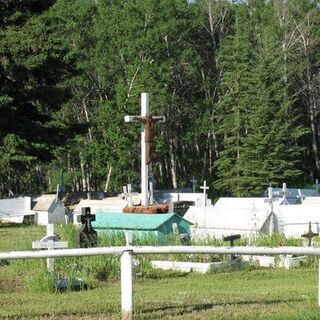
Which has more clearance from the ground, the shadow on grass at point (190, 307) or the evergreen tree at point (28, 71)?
the evergreen tree at point (28, 71)

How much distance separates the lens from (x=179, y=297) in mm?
8672

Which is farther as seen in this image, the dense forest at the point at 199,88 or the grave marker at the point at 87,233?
the dense forest at the point at 199,88

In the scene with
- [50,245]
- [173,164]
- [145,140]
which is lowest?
[50,245]

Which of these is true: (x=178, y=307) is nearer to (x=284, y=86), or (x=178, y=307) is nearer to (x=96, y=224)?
(x=96, y=224)

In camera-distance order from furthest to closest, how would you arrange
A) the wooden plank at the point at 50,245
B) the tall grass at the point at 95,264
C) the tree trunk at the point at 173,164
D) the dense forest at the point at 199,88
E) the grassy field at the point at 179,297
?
the tree trunk at the point at 173,164 → the dense forest at the point at 199,88 → the wooden plank at the point at 50,245 → the tall grass at the point at 95,264 → the grassy field at the point at 179,297

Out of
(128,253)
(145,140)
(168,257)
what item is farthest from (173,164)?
(128,253)

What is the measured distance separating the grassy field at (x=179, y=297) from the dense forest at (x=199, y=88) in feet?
81.0

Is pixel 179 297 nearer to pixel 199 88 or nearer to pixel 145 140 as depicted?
pixel 145 140

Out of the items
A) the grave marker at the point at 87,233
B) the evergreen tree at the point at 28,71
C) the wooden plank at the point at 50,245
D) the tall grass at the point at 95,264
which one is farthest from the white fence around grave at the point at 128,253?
the evergreen tree at the point at 28,71

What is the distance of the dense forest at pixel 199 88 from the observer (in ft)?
138

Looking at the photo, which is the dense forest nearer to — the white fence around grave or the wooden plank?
the wooden plank

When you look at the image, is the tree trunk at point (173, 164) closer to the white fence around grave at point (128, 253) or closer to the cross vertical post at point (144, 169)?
the cross vertical post at point (144, 169)

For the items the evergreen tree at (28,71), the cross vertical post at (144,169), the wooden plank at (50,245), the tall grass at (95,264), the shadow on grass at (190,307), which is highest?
the evergreen tree at (28,71)

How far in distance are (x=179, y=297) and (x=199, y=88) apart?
42.3 metres
